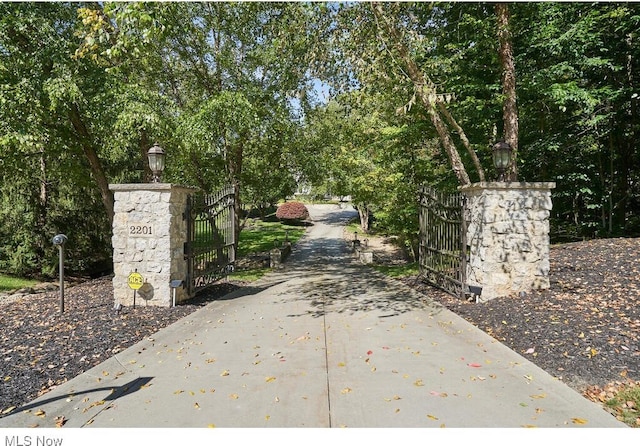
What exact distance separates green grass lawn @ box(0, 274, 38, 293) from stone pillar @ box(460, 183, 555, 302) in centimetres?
1205

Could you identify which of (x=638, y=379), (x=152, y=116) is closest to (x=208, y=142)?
(x=152, y=116)

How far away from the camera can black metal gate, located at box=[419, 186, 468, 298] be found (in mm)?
7145

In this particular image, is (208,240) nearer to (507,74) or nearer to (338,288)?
(338,288)

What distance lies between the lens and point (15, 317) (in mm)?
6121

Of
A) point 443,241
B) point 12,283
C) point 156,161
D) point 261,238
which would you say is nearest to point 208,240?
point 156,161

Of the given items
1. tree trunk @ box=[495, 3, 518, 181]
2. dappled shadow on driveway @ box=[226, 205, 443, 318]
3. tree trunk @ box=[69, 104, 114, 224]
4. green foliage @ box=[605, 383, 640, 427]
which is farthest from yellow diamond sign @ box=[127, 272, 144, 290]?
tree trunk @ box=[495, 3, 518, 181]

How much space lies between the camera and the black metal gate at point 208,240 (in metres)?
7.27

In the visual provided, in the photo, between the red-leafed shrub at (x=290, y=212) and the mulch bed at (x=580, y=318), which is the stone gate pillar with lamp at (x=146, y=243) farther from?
the red-leafed shrub at (x=290, y=212)

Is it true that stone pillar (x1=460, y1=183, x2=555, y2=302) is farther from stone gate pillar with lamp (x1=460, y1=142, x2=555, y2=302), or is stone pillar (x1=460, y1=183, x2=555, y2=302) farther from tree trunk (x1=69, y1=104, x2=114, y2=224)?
tree trunk (x1=69, y1=104, x2=114, y2=224)

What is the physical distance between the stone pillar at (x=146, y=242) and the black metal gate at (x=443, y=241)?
5.01 meters

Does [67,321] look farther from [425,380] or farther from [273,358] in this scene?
[425,380]

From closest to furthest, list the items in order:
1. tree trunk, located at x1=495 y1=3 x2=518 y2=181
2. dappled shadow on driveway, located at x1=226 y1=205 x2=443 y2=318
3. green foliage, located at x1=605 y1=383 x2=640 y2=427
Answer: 1. green foliage, located at x1=605 y1=383 x2=640 y2=427
2. dappled shadow on driveway, located at x1=226 y1=205 x2=443 y2=318
3. tree trunk, located at x1=495 y1=3 x2=518 y2=181

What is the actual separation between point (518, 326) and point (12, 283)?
13688 mm

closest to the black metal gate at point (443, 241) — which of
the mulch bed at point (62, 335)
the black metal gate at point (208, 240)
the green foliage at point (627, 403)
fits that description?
the green foliage at point (627, 403)
